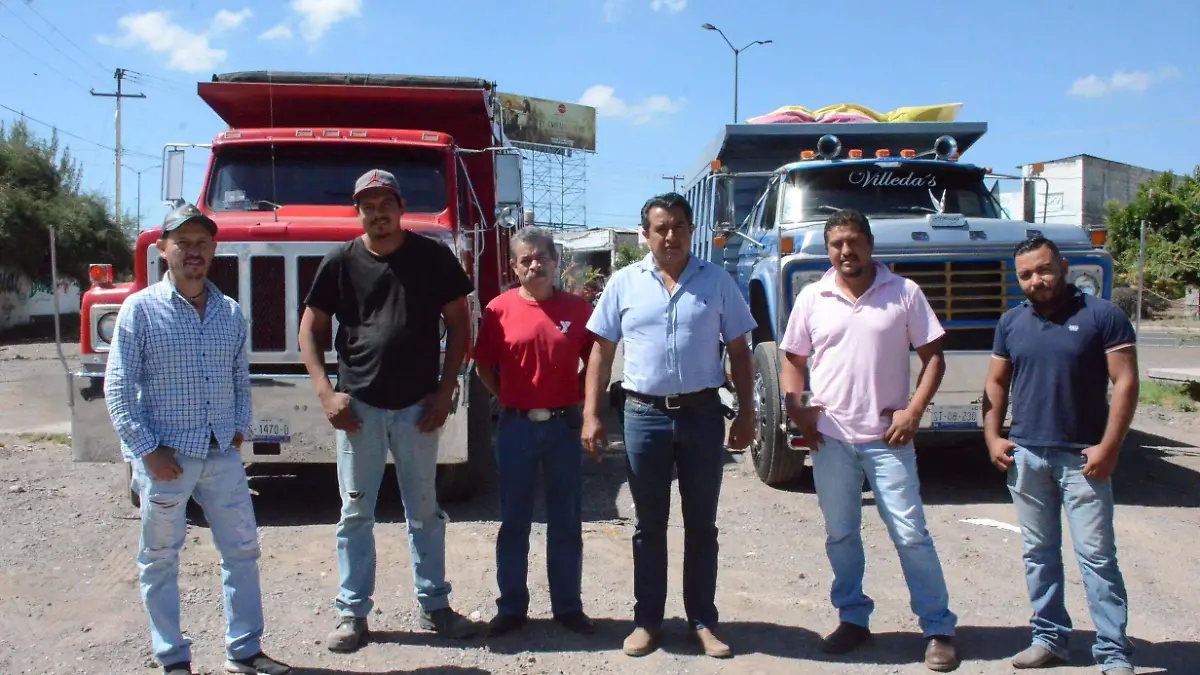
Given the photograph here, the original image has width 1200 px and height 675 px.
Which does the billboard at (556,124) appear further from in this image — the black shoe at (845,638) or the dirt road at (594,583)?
the black shoe at (845,638)

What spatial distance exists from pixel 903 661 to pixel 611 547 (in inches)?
84.7

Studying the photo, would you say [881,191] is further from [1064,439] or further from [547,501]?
[547,501]

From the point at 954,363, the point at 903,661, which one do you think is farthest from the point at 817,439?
the point at 954,363

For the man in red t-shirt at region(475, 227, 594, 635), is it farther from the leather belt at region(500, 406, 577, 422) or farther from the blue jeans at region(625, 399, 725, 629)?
the blue jeans at region(625, 399, 725, 629)

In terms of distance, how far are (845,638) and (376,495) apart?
2.05 metres

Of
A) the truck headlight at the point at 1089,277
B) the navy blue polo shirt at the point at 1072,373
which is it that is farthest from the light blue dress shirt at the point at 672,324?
the truck headlight at the point at 1089,277

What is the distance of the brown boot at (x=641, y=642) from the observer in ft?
13.9

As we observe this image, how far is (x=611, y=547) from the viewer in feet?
19.5

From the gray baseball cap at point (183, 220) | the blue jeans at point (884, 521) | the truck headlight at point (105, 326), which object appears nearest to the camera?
the gray baseball cap at point (183, 220)

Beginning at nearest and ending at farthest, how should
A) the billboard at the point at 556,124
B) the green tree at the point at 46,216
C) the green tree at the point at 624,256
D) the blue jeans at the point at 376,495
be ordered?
the blue jeans at the point at 376,495 < the green tree at the point at 46,216 < the green tree at the point at 624,256 < the billboard at the point at 556,124

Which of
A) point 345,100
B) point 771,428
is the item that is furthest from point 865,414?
point 345,100

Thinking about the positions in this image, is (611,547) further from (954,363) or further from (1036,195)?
(1036,195)

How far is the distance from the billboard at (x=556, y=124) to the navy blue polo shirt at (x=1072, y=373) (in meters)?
49.2

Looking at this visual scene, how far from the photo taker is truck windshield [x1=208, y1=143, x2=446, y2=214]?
6.81 meters
